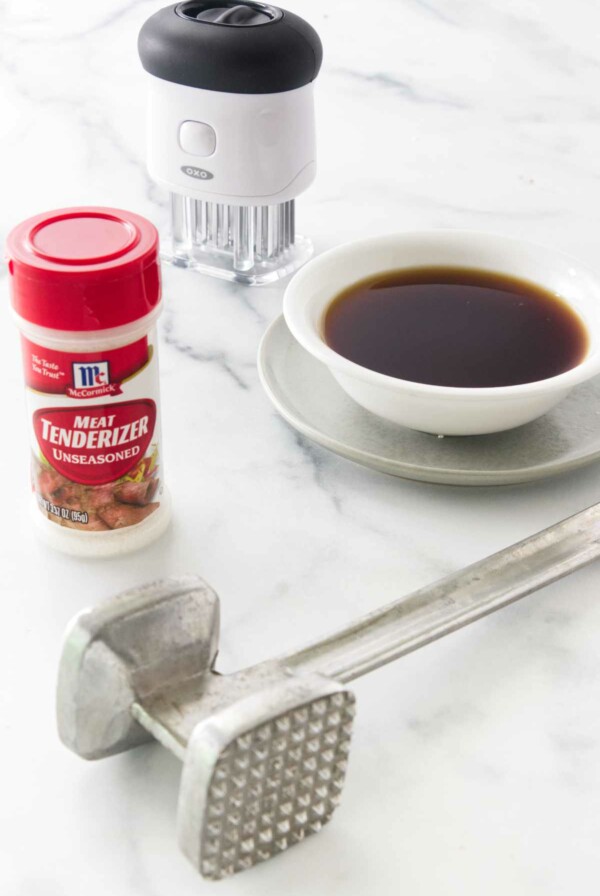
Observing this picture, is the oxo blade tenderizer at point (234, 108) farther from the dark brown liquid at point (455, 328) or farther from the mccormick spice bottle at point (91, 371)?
the mccormick spice bottle at point (91, 371)

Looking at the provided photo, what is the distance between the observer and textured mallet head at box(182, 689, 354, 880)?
17.8 inches

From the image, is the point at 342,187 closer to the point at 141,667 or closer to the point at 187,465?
the point at 187,465

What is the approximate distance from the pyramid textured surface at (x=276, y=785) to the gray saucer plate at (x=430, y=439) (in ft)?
0.77

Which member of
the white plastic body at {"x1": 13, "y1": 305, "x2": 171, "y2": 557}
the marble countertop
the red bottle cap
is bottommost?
the marble countertop

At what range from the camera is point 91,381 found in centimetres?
59

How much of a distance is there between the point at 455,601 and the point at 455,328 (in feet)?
0.79

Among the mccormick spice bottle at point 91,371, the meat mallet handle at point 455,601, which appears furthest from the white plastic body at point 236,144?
the meat mallet handle at point 455,601

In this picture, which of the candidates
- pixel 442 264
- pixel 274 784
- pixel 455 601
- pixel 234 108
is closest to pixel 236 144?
pixel 234 108

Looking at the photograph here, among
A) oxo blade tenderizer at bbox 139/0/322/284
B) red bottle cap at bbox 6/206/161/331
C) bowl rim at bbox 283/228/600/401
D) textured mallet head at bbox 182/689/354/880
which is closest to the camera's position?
textured mallet head at bbox 182/689/354/880

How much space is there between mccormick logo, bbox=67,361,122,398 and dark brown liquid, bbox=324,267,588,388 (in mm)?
178

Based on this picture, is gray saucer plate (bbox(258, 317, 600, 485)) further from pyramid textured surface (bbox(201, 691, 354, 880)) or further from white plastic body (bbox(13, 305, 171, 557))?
pyramid textured surface (bbox(201, 691, 354, 880))

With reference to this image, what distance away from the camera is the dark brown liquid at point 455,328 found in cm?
72

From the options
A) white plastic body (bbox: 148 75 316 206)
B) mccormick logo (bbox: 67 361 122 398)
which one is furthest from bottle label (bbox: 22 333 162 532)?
white plastic body (bbox: 148 75 316 206)

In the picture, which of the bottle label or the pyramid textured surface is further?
the bottle label
